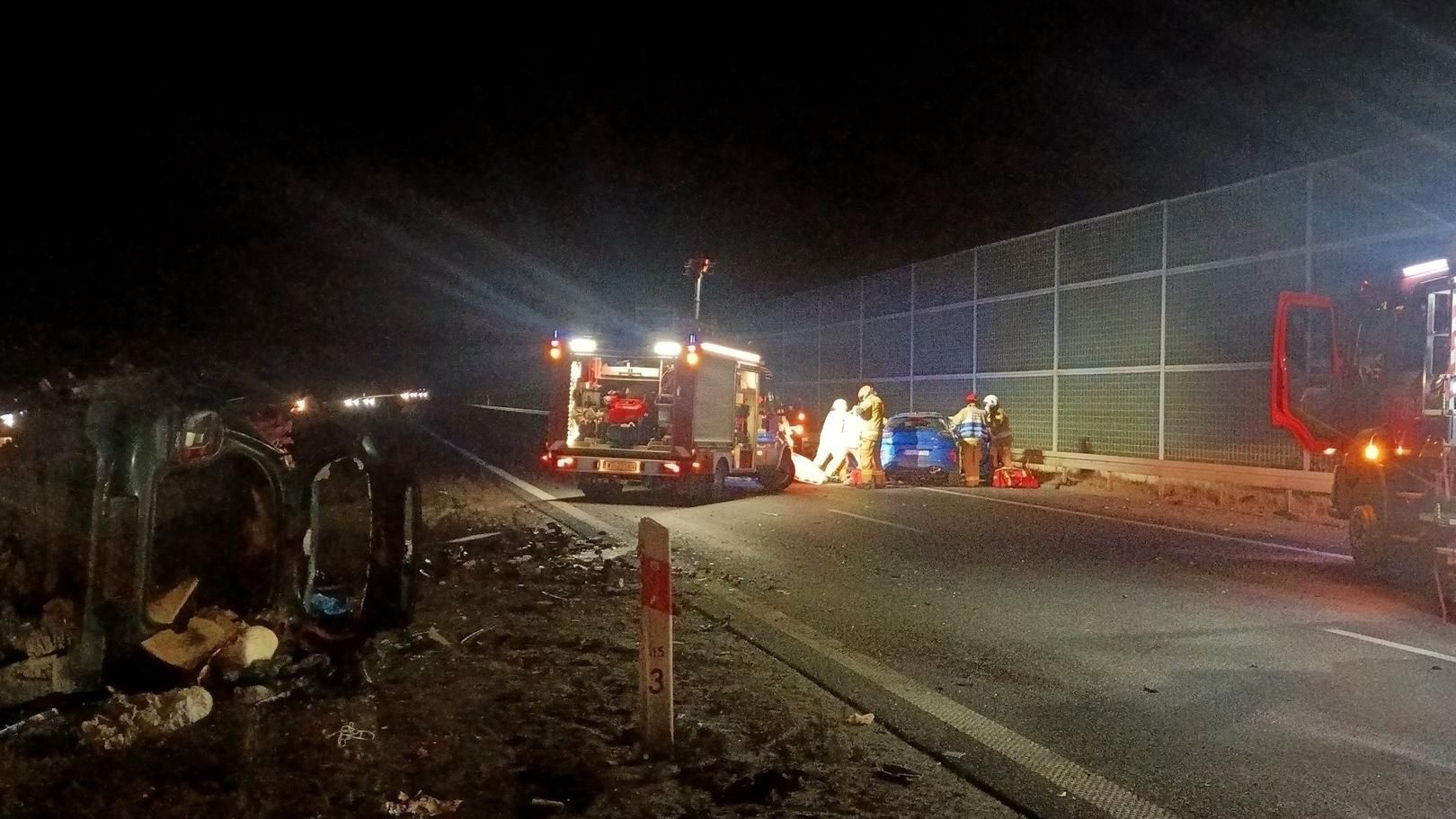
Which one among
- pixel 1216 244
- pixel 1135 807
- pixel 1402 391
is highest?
pixel 1216 244

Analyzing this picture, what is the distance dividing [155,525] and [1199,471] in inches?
750

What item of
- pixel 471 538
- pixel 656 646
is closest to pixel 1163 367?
pixel 471 538

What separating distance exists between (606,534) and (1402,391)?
8.26 metres

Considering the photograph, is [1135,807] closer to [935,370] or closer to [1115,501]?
[1115,501]

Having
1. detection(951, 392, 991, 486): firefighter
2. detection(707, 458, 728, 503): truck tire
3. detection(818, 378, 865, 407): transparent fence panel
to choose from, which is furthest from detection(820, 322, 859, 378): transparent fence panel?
detection(707, 458, 728, 503): truck tire

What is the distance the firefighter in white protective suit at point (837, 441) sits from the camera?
73.8ft

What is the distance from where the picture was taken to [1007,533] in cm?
1477

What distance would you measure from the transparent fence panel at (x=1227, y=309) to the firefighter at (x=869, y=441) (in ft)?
18.7

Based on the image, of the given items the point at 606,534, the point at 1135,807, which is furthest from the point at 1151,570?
the point at 1135,807

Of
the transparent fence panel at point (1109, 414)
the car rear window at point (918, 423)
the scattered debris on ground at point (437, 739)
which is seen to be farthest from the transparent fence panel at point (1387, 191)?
the scattered debris on ground at point (437, 739)

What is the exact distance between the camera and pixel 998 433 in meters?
24.3

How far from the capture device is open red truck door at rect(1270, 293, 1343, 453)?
39.0 ft

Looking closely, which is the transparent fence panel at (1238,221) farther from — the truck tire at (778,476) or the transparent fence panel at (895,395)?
the transparent fence panel at (895,395)

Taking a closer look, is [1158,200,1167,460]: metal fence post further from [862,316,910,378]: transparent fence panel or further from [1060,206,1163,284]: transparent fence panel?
[862,316,910,378]: transparent fence panel
